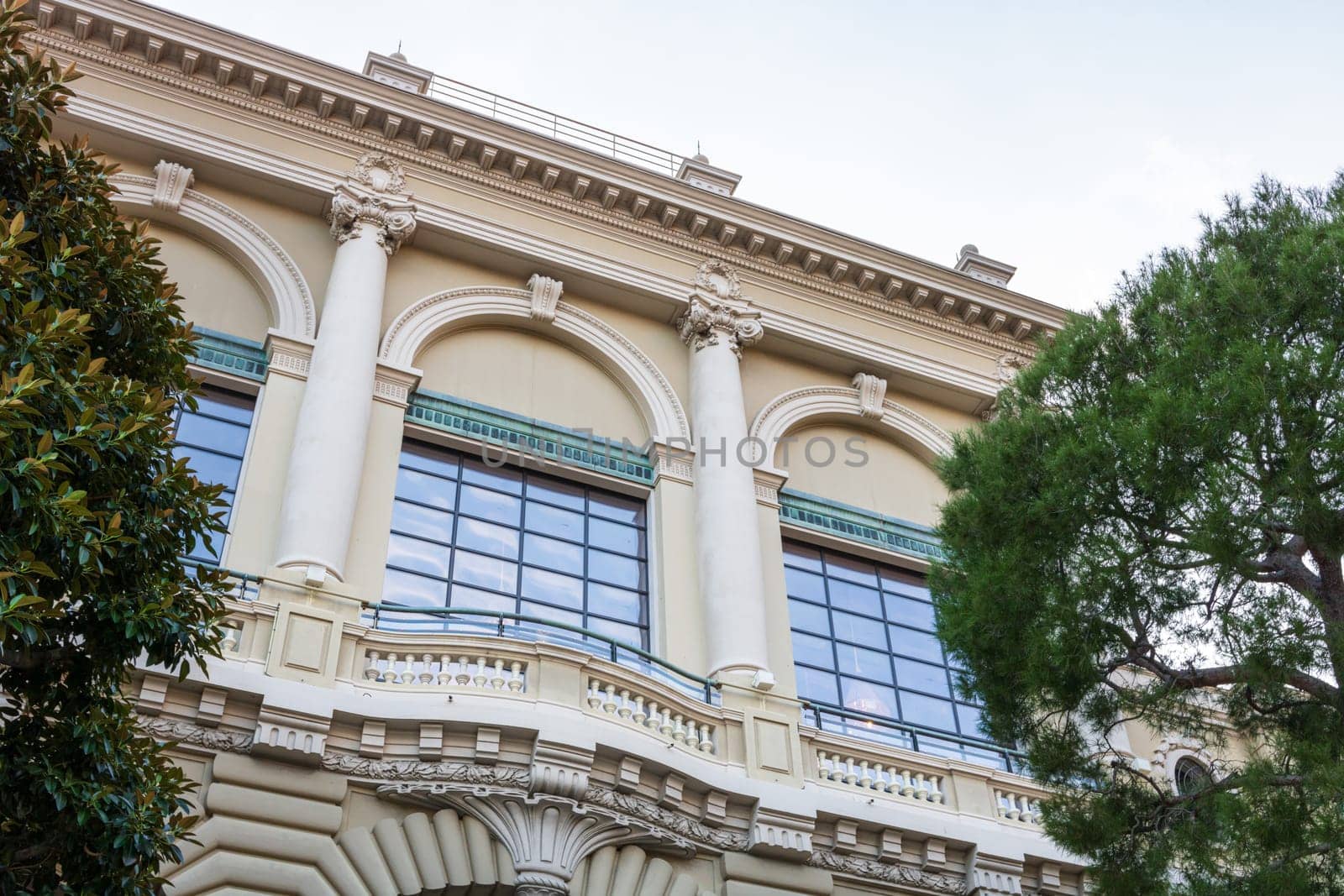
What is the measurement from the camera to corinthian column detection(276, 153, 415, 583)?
554 inches

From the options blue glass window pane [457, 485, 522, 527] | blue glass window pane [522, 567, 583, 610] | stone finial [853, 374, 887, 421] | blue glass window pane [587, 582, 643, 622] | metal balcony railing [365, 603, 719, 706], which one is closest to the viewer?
metal balcony railing [365, 603, 719, 706]

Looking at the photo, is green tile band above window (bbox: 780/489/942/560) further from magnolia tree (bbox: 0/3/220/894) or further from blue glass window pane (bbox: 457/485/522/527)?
magnolia tree (bbox: 0/3/220/894)

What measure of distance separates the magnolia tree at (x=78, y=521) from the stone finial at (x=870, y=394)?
40.0 ft

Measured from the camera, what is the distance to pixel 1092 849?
1079 cm

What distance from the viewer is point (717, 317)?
62.1 feet

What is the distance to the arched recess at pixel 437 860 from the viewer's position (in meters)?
11.9

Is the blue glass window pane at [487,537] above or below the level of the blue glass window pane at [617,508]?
below

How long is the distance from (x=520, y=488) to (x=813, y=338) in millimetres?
5313

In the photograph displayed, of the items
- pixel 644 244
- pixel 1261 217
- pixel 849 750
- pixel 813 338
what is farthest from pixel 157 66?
pixel 1261 217

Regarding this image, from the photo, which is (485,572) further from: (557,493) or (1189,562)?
(1189,562)

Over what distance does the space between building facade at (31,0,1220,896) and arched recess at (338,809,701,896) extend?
0.03m

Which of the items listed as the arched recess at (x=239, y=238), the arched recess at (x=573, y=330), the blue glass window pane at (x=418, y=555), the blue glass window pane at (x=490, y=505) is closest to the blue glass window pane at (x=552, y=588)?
the blue glass window pane at (x=490, y=505)

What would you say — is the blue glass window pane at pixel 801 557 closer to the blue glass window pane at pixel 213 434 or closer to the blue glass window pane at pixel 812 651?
the blue glass window pane at pixel 812 651

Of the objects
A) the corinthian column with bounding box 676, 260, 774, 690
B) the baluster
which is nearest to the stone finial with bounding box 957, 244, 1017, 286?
the corinthian column with bounding box 676, 260, 774, 690
